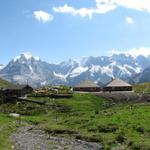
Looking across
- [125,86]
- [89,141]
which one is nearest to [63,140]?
[89,141]

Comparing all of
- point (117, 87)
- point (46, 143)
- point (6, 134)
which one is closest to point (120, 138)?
point (46, 143)

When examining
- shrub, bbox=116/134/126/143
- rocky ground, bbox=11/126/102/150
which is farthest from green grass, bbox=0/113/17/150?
shrub, bbox=116/134/126/143

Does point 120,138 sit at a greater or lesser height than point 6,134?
greater

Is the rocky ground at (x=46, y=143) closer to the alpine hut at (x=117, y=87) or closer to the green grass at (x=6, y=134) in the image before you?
the green grass at (x=6, y=134)

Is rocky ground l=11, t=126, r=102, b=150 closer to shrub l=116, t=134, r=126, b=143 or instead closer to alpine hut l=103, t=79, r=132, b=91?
shrub l=116, t=134, r=126, b=143

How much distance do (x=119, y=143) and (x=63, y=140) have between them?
1022 centimetres

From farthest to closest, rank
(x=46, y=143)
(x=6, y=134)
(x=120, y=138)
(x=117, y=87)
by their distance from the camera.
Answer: (x=117, y=87) < (x=6, y=134) < (x=46, y=143) < (x=120, y=138)

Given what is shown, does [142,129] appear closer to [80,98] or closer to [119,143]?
[119,143]

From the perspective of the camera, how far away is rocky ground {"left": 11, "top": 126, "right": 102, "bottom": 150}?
53.3m

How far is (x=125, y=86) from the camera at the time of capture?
196625mm

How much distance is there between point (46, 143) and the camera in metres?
58.0

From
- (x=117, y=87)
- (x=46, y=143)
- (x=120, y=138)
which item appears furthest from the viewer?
(x=117, y=87)

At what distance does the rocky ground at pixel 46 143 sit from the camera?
53312 millimetres

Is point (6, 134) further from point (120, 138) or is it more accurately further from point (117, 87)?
point (117, 87)
